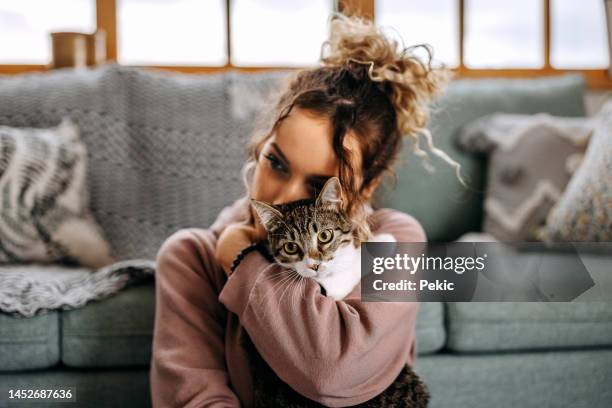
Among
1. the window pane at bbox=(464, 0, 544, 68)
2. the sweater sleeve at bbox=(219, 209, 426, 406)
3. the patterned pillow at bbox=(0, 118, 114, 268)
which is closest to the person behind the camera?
the sweater sleeve at bbox=(219, 209, 426, 406)

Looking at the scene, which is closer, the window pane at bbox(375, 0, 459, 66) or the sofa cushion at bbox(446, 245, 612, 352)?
the sofa cushion at bbox(446, 245, 612, 352)

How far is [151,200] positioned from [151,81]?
0.35m

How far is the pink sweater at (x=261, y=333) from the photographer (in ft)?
2.19

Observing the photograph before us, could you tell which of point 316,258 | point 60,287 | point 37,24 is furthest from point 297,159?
point 37,24

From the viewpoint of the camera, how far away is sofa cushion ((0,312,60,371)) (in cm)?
94

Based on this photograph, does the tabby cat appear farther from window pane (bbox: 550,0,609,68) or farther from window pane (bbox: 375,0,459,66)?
window pane (bbox: 550,0,609,68)

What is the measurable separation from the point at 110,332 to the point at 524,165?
112 centimetres

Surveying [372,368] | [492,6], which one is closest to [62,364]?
[372,368]

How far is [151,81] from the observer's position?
1478 millimetres

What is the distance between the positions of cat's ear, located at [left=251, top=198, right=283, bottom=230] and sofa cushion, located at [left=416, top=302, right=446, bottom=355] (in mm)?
445

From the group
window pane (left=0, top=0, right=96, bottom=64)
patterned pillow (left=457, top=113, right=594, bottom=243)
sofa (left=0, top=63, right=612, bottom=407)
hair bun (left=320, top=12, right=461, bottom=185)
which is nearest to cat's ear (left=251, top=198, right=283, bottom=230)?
hair bun (left=320, top=12, right=461, bottom=185)

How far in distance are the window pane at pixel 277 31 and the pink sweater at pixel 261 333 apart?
51.8 inches

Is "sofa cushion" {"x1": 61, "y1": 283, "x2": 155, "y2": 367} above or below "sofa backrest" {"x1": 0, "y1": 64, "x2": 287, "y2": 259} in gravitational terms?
below

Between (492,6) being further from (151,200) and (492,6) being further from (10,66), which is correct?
(10,66)
